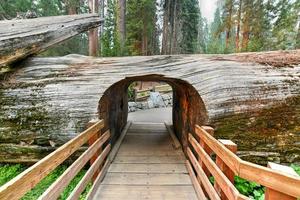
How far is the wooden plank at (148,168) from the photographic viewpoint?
503 centimetres

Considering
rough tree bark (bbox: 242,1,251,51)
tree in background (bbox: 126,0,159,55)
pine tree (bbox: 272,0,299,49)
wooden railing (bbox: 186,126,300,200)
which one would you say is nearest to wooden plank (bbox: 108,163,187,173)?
wooden railing (bbox: 186,126,300,200)

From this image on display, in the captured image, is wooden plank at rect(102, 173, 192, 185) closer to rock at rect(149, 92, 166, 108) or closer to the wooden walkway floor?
the wooden walkway floor

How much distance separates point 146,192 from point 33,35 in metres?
4.38

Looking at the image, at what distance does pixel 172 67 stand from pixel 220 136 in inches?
68.0

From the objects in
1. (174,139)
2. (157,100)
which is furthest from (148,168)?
(157,100)

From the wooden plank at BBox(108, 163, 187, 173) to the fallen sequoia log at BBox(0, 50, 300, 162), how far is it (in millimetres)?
961

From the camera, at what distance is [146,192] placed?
4105 mm

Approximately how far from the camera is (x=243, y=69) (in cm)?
511

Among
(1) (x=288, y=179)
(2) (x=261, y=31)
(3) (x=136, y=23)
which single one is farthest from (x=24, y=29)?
(2) (x=261, y=31)

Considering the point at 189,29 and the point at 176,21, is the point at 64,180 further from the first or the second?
the point at 189,29

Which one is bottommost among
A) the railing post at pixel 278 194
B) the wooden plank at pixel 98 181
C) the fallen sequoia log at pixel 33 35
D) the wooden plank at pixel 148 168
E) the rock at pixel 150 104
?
the wooden plank at pixel 148 168

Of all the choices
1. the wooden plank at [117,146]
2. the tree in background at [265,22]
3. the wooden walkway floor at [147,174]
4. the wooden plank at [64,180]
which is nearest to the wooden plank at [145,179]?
the wooden walkway floor at [147,174]

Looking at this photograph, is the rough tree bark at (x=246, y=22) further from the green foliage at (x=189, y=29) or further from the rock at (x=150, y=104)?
the green foliage at (x=189, y=29)

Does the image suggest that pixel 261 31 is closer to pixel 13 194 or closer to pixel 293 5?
pixel 293 5
